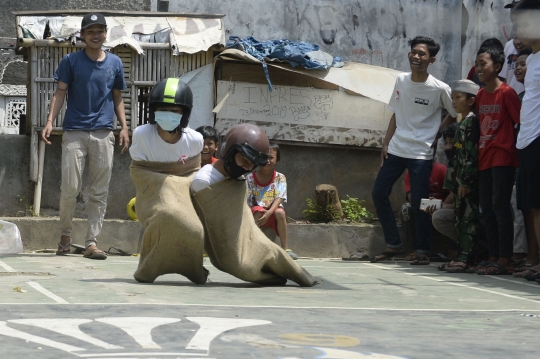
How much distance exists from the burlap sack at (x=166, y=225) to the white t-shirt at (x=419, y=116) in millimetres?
3324

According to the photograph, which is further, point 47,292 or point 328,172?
point 328,172

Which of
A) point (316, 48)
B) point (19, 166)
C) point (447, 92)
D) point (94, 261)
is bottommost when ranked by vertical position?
point (94, 261)

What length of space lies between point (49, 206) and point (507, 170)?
18.0 feet

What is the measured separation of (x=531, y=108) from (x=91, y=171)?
4.04 meters

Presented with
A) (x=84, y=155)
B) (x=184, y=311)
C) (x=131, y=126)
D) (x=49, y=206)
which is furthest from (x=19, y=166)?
(x=184, y=311)

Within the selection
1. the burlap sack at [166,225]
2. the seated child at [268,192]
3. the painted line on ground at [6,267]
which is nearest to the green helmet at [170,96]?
the burlap sack at [166,225]

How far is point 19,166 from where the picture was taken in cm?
1126

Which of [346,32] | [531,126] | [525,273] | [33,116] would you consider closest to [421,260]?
[525,273]

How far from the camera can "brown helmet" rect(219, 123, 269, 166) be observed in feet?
21.0

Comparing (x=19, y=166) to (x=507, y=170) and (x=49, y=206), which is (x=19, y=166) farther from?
(x=507, y=170)

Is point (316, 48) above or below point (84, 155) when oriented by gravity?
above

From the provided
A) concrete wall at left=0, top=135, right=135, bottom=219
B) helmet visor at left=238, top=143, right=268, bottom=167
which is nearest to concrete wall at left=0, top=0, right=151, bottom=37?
concrete wall at left=0, top=135, right=135, bottom=219

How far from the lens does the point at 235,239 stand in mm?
A: 6598

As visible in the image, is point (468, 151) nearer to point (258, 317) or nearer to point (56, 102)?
point (56, 102)
